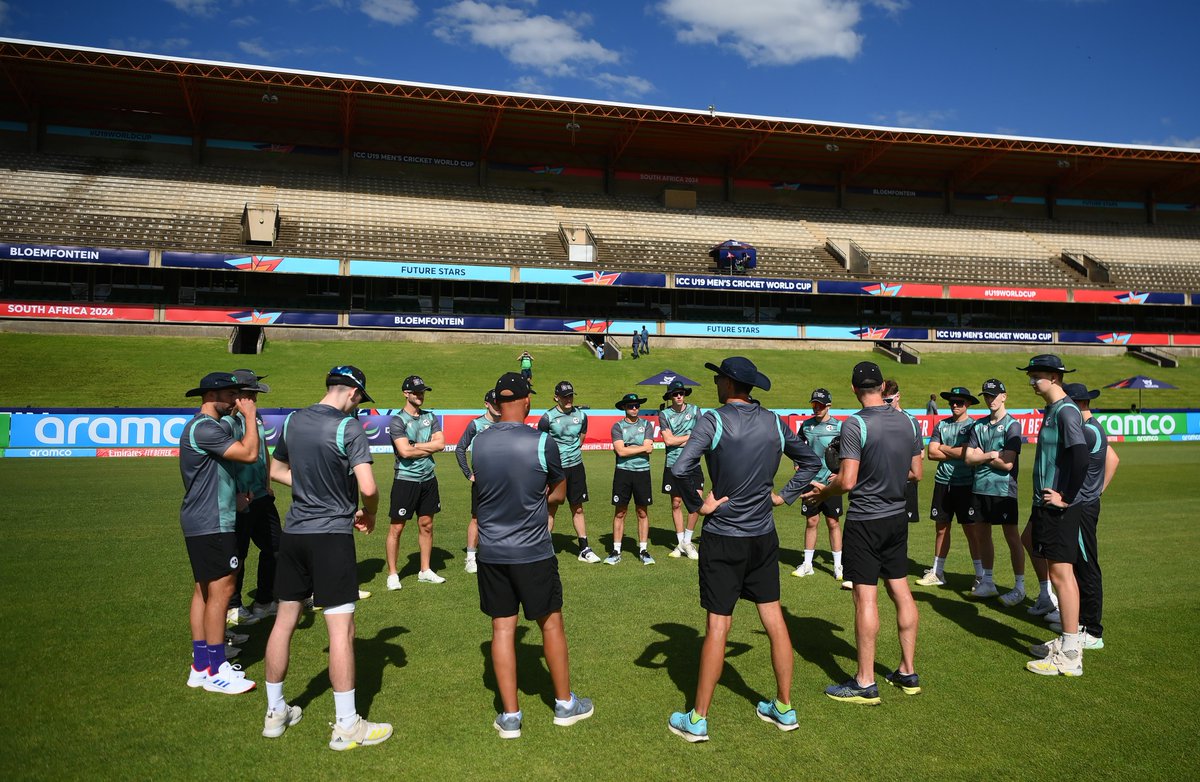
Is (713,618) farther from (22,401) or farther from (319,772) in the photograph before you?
(22,401)

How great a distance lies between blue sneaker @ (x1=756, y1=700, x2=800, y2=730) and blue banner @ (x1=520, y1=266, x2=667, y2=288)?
33227mm

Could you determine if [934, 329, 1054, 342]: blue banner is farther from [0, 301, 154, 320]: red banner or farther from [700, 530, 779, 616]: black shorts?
[700, 530, 779, 616]: black shorts

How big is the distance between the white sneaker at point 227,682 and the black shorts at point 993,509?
7404 mm

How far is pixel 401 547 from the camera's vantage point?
10.2m

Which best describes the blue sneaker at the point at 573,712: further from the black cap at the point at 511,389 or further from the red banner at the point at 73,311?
the red banner at the point at 73,311

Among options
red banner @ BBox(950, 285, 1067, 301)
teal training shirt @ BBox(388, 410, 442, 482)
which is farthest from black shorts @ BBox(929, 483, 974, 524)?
red banner @ BBox(950, 285, 1067, 301)

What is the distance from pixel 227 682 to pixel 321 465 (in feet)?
6.48

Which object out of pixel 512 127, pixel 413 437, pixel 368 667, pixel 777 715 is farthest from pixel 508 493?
pixel 512 127

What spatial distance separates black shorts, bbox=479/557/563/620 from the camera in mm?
4801

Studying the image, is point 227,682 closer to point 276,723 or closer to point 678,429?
point 276,723

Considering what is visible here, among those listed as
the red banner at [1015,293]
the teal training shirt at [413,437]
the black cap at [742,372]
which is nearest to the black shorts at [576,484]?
the teal training shirt at [413,437]

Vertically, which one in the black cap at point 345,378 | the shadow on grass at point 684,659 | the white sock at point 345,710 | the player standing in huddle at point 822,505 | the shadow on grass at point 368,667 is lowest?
the shadow on grass at point 684,659

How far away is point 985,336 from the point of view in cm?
4325

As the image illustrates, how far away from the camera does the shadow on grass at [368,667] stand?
17.4 feet
